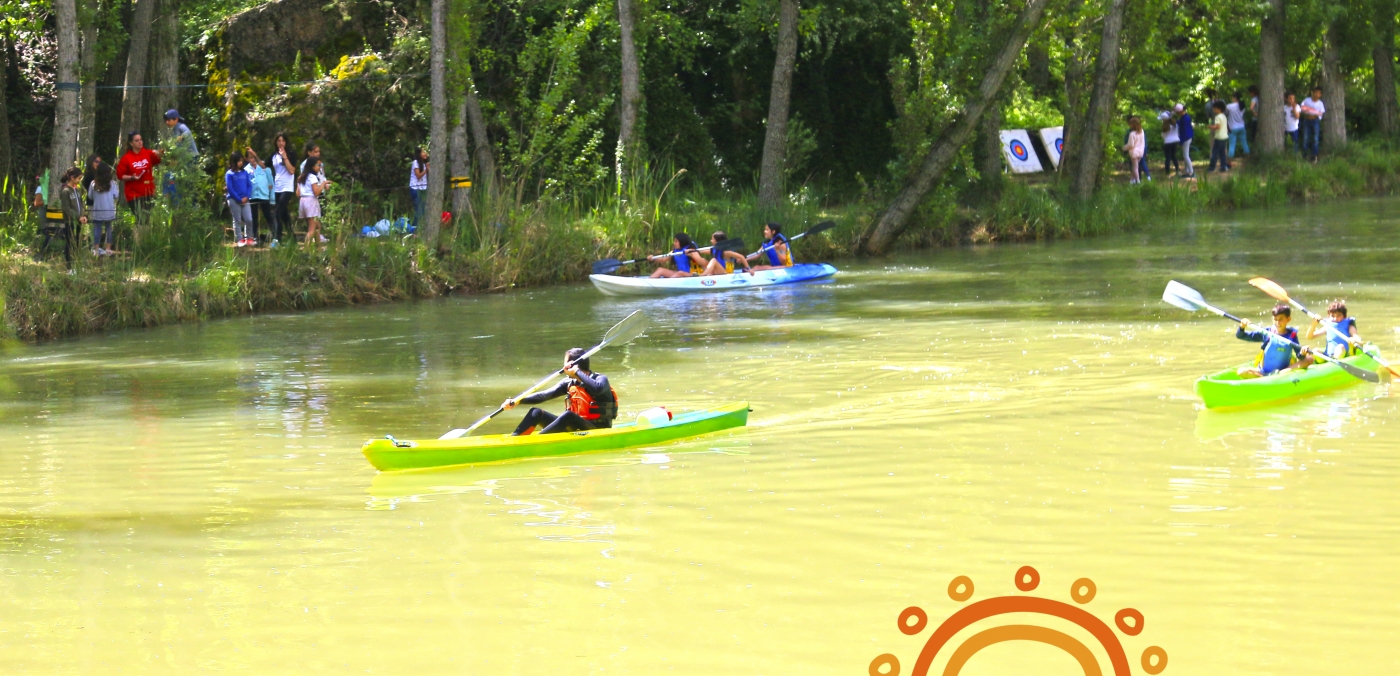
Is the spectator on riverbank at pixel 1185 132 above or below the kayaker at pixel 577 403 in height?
above

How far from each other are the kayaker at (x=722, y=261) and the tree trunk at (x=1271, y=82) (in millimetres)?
13246

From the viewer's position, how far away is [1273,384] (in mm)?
10125

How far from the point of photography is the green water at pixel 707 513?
553 centimetres

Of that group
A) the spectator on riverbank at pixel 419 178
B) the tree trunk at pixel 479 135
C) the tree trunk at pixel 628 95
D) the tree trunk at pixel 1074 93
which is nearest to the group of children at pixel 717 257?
the tree trunk at pixel 628 95

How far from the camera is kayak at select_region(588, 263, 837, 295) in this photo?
60.3ft

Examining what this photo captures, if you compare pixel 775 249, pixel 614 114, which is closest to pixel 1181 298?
pixel 775 249

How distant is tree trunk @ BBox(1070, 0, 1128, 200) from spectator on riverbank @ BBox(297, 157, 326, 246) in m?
13.4

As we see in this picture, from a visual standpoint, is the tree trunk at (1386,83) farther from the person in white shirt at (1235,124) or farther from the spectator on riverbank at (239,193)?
the spectator on riverbank at (239,193)

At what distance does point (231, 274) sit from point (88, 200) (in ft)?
5.86

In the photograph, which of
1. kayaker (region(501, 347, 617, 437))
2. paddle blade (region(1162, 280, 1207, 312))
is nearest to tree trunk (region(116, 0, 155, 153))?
kayaker (region(501, 347, 617, 437))

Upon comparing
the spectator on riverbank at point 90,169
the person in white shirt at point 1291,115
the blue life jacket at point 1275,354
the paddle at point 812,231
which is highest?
the person in white shirt at point 1291,115

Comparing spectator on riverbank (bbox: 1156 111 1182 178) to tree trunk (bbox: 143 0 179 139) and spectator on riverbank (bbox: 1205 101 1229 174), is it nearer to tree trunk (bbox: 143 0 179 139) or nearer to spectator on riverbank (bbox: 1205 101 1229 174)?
spectator on riverbank (bbox: 1205 101 1229 174)

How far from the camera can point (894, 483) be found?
7.72 m

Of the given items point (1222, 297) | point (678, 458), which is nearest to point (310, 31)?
point (1222, 297)
